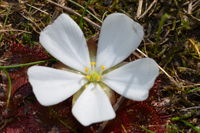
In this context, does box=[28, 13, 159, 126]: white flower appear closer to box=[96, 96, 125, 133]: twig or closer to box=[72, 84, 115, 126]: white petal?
box=[72, 84, 115, 126]: white petal

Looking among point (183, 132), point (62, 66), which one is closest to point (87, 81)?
point (62, 66)

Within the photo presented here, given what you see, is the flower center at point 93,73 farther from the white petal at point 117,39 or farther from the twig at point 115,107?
the twig at point 115,107

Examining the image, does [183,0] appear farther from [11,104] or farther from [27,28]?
[11,104]

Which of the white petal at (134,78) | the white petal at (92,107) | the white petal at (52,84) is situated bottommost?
the white petal at (92,107)

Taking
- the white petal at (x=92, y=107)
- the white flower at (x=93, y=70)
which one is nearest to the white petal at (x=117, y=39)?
the white flower at (x=93, y=70)

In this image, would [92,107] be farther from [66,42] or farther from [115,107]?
[66,42]

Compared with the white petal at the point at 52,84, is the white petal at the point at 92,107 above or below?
below
